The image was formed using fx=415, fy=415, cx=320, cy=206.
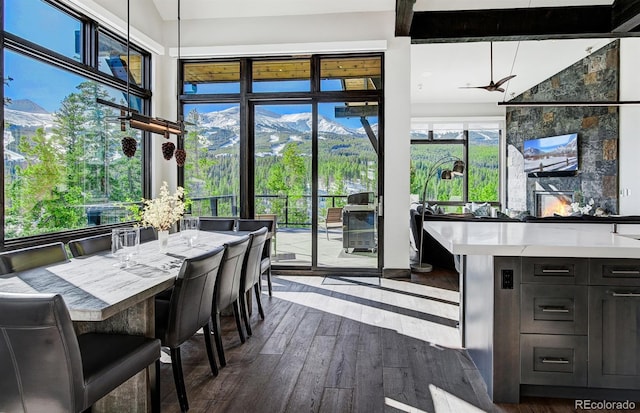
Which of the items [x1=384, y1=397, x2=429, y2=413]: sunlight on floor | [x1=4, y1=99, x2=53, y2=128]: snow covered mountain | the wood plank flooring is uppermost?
[x1=4, y1=99, x2=53, y2=128]: snow covered mountain

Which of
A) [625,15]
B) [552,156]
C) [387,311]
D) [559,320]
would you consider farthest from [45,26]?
[552,156]

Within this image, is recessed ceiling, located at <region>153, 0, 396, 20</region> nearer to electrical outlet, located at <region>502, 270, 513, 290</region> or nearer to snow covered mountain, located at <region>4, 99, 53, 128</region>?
snow covered mountain, located at <region>4, 99, 53, 128</region>

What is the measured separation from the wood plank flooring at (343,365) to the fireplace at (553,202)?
17.5 feet

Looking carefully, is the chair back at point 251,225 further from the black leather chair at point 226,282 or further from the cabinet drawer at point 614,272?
the cabinet drawer at point 614,272

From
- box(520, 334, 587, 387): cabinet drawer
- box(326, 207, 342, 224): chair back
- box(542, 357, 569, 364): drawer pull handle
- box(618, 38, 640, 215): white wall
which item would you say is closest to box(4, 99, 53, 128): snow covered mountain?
box(326, 207, 342, 224): chair back

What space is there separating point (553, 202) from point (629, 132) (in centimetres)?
235

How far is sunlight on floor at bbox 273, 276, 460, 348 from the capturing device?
351cm

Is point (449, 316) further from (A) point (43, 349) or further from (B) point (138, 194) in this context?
(B) point (138, 194)

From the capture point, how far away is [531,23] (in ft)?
16.4

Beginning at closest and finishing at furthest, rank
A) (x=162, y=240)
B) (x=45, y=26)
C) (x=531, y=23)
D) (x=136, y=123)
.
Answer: (x=136, y=123)
(x=162, y=240)
(x=45, y=26)
(x=531, y=23)

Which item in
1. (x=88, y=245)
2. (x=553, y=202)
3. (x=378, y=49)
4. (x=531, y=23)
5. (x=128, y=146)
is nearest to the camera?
(x=88, y=245)

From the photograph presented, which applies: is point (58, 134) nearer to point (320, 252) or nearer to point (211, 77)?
point (211, 77)

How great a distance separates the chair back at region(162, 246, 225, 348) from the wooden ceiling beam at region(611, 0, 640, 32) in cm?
509

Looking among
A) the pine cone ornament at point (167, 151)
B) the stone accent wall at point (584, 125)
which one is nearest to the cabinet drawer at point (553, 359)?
the pine cone ornament at point (167, 151)
